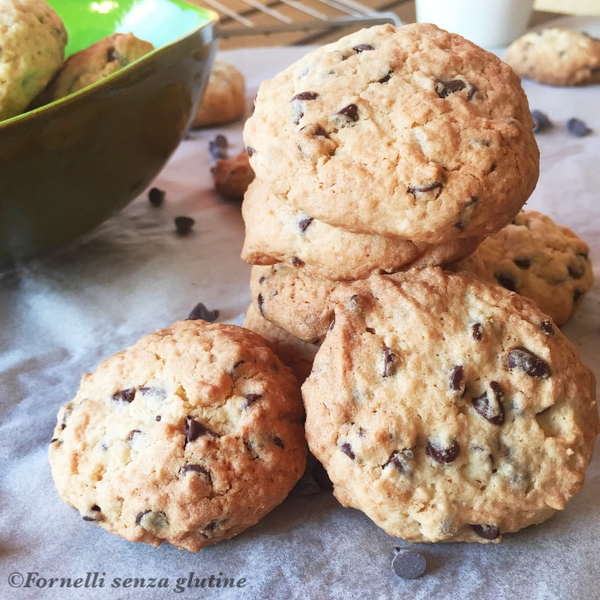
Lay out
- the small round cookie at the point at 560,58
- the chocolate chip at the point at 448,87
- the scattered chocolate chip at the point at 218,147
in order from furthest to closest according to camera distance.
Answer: the small round cookie at the point at 560,58 < the scattered chocolate chip at the point at 218,147 < the chocolate chip at the point at 448,87

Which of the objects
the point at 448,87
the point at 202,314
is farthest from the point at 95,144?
the point at 448,87

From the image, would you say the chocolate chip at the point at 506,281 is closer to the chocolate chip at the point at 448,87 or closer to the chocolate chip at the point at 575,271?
the chocolate chip at the point at 575,271

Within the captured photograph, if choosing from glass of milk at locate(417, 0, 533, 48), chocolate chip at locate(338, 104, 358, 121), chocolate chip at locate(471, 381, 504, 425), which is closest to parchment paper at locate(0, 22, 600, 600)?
chocolate chip at locate(471, 381, 504, 425)

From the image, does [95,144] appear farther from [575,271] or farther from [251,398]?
[575,271]

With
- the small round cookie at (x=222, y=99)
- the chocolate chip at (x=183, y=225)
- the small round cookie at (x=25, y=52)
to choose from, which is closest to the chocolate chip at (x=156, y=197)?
the chocolate chip at (x=183, y=225)

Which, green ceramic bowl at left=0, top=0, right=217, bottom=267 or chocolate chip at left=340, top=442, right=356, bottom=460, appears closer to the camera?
chocolate chip at left=340, top=442, right=356, bottom=460

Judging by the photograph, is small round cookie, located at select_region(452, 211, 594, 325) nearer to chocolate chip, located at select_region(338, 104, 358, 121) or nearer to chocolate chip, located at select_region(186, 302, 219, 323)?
chocolate chip, located at select_region(338, 104, 358, 121)
